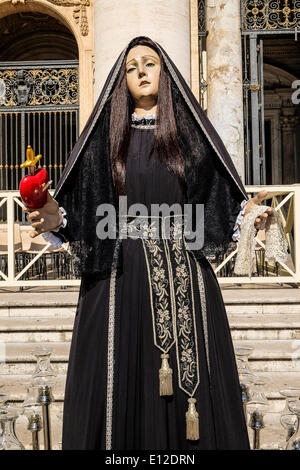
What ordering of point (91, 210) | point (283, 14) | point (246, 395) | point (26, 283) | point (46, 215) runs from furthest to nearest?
point (283, 14)
point (26, 283)
point (246, 395)
point (91, 210)
point (46, 215)

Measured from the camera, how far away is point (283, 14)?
10.1 m

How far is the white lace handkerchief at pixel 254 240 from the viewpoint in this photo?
84.7 inches

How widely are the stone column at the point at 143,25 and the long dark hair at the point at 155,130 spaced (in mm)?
5055

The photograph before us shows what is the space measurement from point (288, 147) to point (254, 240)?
47.6ft

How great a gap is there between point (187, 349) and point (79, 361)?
444 mm

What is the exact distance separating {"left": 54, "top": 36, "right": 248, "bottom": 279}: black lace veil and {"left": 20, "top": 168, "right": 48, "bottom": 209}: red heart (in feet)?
0.94

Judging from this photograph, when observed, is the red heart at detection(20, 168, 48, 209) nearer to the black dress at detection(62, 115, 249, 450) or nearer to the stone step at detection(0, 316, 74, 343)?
the black dress at detection(62, 115, 249, 450)

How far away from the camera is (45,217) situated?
206 cm

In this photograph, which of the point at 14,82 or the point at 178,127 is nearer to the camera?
the point at 178,127

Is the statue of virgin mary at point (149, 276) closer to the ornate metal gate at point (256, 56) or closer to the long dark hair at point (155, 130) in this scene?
the long dark hair at point (155, 130)

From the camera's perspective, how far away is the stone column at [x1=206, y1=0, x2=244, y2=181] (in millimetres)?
8281

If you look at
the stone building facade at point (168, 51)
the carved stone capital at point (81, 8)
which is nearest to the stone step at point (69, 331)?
the stone building facade at point (168, 51)

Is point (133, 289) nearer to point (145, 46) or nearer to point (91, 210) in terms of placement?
point (91, 210)
